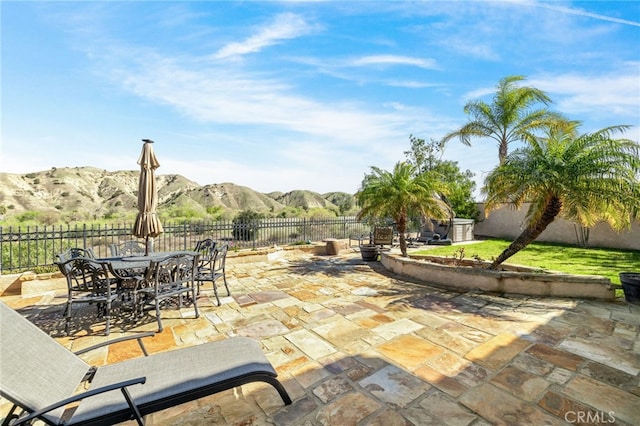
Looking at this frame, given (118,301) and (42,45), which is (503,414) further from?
(42,45)

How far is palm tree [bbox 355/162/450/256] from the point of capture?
8086 millimetres

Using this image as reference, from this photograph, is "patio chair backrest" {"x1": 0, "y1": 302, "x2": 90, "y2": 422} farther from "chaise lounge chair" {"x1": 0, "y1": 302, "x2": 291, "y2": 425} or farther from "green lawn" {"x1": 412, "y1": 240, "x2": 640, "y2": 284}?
"green lawn" {"x1": 412, "y1": 240, "x2": 640, "y2": 284}

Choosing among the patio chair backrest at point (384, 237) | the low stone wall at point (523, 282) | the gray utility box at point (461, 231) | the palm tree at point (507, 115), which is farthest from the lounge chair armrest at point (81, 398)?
the palm tree at point (507, 115)

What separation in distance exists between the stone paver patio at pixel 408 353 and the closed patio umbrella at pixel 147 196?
5.57ft

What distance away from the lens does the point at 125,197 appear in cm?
3891

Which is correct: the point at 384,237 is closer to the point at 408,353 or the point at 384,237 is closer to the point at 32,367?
the point at 408,353

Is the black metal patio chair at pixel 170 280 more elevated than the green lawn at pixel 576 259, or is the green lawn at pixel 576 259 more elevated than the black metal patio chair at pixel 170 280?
the black metal patio chair at pixel 170 280

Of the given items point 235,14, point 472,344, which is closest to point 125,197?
point 235,14

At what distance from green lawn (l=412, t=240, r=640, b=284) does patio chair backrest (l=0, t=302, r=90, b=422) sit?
25.6 ft

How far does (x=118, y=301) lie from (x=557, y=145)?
9.31 meters

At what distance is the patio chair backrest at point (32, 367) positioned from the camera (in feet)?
5.45

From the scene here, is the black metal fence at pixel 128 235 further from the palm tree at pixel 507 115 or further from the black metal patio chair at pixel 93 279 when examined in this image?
the palm tree at pixel 507 115

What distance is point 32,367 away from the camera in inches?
74.9

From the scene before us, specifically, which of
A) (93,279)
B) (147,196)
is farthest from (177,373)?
(147,196)
